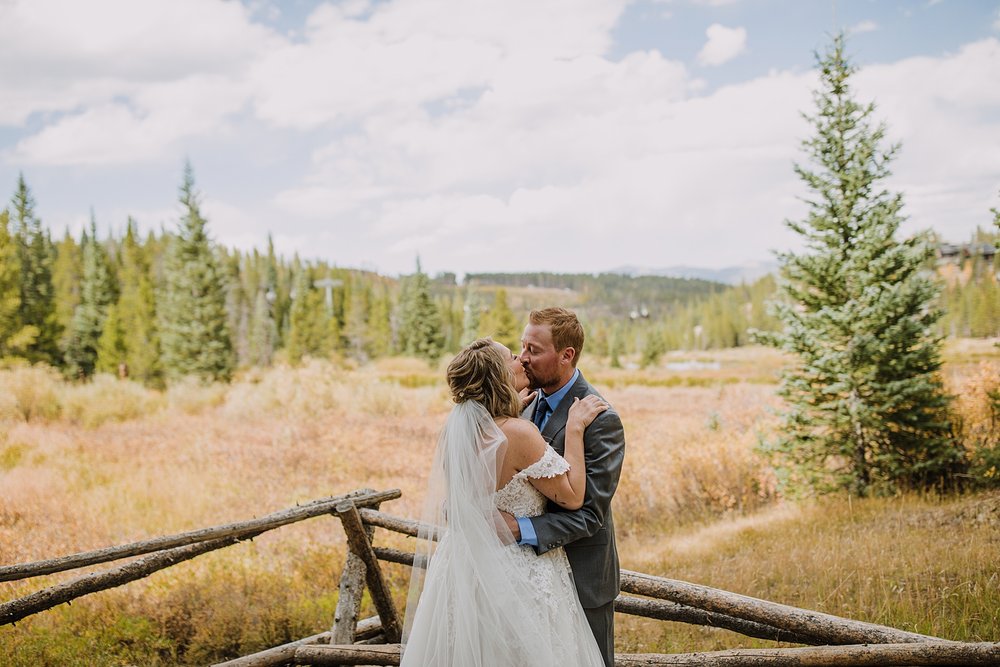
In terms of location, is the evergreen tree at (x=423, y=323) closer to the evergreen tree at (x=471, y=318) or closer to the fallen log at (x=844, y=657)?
the evergreen tree at (x=471, y=318)

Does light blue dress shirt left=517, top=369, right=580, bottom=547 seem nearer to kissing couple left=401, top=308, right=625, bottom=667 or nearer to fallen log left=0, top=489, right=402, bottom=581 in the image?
kissing couple left=401, top=308, right=625, bottom=667

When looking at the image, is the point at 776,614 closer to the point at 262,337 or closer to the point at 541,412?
the point at 541,412

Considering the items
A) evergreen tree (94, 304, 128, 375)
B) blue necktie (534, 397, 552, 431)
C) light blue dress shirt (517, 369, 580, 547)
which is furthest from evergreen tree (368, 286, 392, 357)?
light blue dress shirt (517, 369, 580, 547)

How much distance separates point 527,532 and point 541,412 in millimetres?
687

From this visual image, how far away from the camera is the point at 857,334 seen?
36.8 ft

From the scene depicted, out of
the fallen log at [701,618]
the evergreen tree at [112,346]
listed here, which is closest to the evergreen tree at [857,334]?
the fallen log at [701,618]

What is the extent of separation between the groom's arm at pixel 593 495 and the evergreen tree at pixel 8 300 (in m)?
29.8

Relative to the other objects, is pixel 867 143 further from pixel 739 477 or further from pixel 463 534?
pixel 463 534

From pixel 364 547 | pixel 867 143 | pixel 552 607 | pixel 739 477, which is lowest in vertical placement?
pixel 739 477

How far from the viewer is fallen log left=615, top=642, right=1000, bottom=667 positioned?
4090mm

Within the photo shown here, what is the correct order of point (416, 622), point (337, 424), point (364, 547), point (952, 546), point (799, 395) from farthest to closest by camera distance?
1. point (337, 424)
2. point (799, 395)
3. point (952, 546)
4. point (364, 547)
5. point (416, 622)

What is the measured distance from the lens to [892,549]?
762 cm

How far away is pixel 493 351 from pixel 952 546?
22.1 ft

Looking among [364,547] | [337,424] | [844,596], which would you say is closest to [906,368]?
[844,596]
